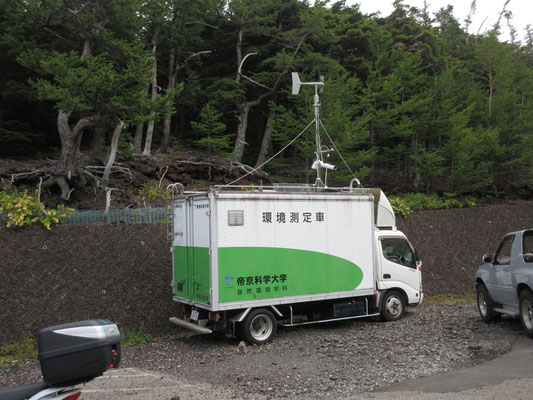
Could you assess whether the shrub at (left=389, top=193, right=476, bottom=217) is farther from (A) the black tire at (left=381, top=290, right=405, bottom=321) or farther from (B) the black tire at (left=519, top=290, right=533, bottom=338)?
(B) the black tire at (left=519, top=290, right=533, bottom=338)

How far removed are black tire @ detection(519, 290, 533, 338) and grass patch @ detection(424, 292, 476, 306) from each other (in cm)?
492

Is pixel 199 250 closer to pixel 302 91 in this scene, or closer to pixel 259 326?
pixel 259 326

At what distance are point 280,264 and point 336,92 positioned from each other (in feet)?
48.4

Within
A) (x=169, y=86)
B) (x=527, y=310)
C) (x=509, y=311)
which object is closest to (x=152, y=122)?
(x=169, y=86)

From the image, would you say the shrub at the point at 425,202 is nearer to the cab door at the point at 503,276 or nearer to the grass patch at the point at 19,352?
the cab door at the point at 503,276

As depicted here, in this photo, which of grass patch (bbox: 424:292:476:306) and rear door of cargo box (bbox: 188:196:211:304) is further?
grass patch (bbox: 424:292:476:306)

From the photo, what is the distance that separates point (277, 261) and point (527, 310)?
5.01 metres

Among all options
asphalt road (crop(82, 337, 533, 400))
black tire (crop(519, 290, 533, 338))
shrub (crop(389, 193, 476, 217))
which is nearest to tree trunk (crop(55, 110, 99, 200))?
asphalt road (crop(82, 337, 533, 400))

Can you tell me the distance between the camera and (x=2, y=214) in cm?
1088

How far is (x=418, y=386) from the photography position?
6129 mm

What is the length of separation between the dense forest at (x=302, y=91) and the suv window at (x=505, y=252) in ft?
34.9

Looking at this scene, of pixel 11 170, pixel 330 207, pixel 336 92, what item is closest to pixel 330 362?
pixel 330 207

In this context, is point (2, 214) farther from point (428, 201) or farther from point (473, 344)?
point (428, 201)

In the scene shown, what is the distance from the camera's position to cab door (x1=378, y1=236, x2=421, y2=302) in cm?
1101
